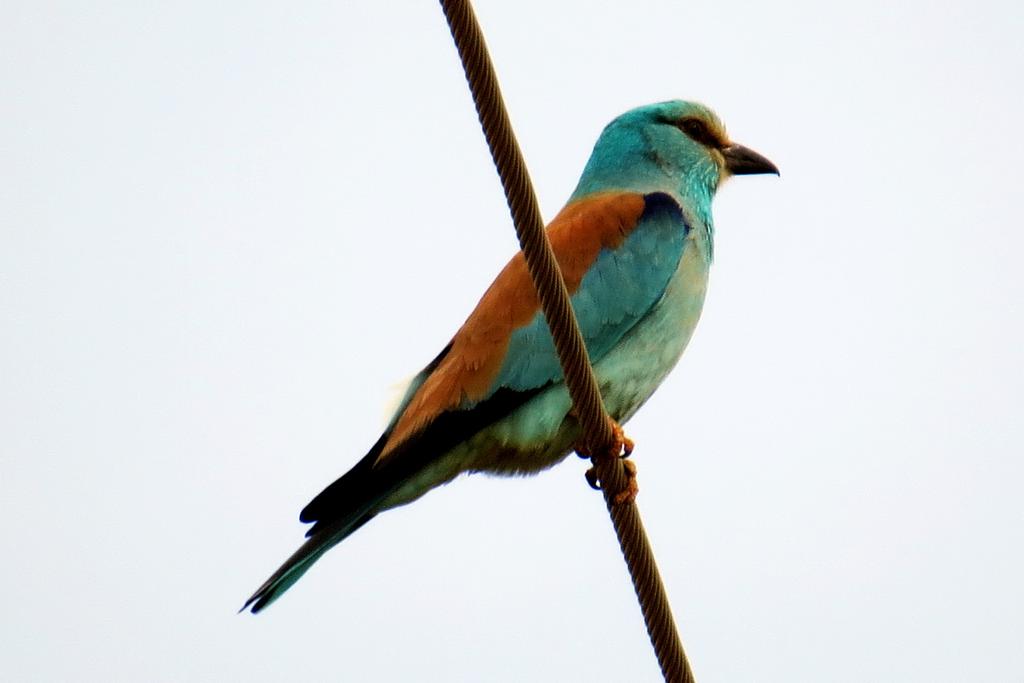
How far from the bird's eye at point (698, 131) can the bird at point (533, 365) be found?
2.40 feet

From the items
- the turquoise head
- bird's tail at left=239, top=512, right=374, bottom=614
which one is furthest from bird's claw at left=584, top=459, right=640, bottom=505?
the turquoise head

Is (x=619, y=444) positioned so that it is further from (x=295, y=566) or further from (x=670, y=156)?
(x=670, y=156)

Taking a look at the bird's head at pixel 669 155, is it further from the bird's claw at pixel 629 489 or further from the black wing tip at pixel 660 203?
the bird's claw at pixel 629 489

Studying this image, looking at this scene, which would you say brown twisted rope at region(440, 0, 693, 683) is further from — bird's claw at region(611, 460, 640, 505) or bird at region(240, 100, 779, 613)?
bird at region(240, 100, 779, 613)

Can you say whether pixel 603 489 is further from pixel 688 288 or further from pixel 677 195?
pixel 677 195

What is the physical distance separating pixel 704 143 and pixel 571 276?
57.3 inches

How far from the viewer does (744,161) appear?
602cm

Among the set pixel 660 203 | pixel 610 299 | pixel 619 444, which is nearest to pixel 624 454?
pixel 619 444

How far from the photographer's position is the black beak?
6.00 m

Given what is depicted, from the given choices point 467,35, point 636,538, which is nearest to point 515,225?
point 467,35

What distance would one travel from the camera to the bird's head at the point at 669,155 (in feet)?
18.7

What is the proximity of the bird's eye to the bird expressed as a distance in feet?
2.40

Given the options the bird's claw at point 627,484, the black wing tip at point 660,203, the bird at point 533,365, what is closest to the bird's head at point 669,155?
the black wing tip at point 660,203

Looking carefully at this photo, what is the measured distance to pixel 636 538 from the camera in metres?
3.52
